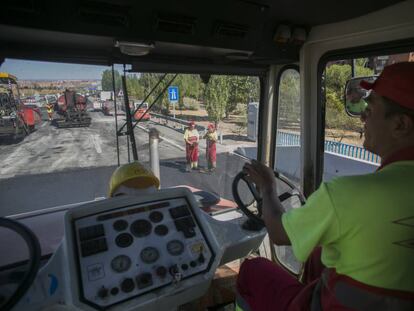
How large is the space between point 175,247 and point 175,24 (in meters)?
1.24

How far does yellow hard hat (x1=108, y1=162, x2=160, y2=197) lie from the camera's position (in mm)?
1957

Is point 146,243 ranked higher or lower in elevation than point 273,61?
lower

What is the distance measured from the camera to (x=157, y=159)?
220 cm

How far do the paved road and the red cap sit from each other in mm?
1327

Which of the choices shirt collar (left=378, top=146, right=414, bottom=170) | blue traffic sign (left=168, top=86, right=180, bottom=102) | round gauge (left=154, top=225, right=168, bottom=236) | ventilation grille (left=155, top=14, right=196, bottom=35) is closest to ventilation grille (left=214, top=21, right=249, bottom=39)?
ventilation grille (left=155, top=14, right=196, bottom=35)

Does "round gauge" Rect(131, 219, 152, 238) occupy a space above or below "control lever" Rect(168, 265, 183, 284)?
above

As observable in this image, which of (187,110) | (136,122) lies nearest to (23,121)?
(136,122)

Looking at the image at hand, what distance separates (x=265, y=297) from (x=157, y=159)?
1.06 metres

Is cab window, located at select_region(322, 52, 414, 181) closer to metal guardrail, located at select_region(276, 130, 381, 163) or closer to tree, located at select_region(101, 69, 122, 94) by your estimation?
metal guardrail, located at select_region(276, 130, 381, 163)

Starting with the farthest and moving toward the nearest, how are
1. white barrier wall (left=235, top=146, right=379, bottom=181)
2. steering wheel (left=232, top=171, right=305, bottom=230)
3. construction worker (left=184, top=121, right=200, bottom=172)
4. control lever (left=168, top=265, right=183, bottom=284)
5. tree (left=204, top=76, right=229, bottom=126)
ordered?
white barrier wall (left=235, top=146, right=379, bottom=181) < tree (left=204, top=76, right=229, bottom=126) < construction worker (left=184, top=121, right=200, bottom=172) < steering wheel (left=232, top=171, right=305, bottom=230) < control lever (left=168, top=265, right=183, bottom=284)

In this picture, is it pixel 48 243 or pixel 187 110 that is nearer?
pixel 48 243

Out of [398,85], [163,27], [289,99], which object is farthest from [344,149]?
[163,27]

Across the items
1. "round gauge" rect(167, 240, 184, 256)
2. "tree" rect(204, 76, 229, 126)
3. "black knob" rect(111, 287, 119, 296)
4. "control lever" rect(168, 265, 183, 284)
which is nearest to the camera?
"black knob" rect(111, 287, 119, 296)

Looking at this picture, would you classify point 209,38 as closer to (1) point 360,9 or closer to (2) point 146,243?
(1) point 360,9
